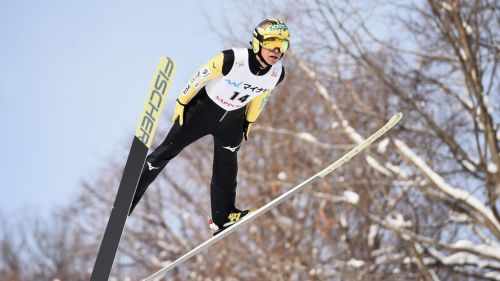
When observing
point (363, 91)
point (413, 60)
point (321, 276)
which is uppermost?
point (363, 91)

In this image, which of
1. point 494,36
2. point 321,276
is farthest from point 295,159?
point 494,36

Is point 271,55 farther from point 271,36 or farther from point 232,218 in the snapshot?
point 232,218

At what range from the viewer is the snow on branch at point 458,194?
945 centimetres

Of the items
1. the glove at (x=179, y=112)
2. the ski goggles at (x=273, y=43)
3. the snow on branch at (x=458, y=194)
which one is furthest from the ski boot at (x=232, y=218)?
the snow on branch at (x=458, y=194)

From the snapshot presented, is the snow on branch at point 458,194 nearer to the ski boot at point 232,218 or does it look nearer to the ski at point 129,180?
the ski boot at point 232,218

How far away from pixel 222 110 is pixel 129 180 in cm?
87

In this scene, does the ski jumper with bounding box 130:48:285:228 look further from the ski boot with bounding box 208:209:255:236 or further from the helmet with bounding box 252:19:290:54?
the helmet with bounding box 252:19:290:54

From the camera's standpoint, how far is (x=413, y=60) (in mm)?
12227

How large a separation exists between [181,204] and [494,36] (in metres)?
12.8

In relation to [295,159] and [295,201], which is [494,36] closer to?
[295,159]

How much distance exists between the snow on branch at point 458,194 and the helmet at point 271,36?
5787mm

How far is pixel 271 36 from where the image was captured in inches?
185

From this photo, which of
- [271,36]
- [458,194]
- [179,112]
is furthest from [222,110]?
[458,194]

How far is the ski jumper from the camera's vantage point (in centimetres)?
488
